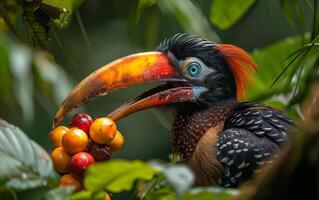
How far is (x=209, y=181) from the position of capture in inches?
122

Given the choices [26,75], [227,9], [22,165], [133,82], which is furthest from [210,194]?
[133,82]

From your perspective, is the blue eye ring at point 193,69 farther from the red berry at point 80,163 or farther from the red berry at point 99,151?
the red berry at point 80,163

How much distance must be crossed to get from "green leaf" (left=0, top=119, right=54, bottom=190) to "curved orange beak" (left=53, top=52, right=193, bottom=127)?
109 centimetres

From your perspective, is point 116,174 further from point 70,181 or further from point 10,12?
point 10,12

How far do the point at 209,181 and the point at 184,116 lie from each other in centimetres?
48

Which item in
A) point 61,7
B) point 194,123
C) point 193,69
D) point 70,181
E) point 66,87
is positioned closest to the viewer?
point 70,181

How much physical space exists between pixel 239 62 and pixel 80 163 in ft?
4.44

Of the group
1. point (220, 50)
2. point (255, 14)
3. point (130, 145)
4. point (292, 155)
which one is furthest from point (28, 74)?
point (255, 14)

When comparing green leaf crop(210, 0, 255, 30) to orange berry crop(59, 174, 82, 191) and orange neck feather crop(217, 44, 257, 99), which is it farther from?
orange berry crop(59, 174, 82, 191)

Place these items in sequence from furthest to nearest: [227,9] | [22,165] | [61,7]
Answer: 1. [227,9]
2. [61,7]
3. [22,165]

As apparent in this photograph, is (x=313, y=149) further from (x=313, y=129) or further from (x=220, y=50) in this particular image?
(x=220, y=50)

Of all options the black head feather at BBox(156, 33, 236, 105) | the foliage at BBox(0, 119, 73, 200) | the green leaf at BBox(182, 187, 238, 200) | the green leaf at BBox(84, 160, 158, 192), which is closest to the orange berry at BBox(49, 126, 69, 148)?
the foliage at BBox(0, 119, 73, 200)

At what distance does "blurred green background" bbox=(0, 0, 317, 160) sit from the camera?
246 cm

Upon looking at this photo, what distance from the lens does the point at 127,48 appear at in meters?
6.73
